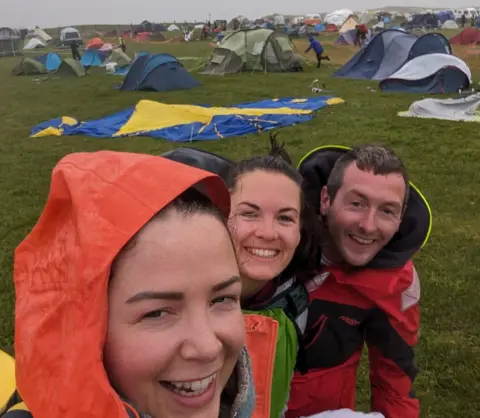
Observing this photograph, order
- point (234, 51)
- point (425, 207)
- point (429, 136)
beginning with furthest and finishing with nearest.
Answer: point (234, 51) < point (429, 136) < point (425, 207)

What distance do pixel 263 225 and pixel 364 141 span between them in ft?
27.3

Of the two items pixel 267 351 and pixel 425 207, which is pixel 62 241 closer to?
pixel 267 351

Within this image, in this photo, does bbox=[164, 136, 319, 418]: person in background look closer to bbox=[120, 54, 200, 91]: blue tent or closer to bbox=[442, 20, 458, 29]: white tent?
bbox=[120, 54, 200, 91]: blue tent

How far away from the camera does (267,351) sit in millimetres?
1886

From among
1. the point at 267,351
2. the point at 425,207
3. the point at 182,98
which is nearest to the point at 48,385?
the point at 267,351

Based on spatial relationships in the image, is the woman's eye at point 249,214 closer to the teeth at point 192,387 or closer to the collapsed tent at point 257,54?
the teeth at point 192,387

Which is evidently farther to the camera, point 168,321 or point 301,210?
point 301,210

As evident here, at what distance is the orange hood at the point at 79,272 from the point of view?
1.11m

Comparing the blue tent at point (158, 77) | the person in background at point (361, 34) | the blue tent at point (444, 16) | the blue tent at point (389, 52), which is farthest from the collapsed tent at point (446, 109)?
the blue tent at point (444, 16)

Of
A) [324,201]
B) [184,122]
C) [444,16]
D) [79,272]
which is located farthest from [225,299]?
[444,16]

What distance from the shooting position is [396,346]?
2.32 metres

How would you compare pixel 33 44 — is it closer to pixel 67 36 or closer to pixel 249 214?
pixel 67 36

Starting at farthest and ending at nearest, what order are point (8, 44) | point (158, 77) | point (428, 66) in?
point (8, 44) < point (158, 77) < point (428, 66)

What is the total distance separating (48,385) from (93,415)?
5.2 inches
